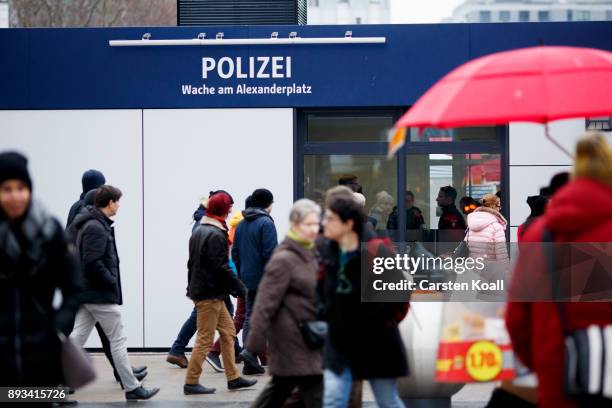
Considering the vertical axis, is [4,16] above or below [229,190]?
above

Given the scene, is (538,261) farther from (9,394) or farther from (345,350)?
(9,394)

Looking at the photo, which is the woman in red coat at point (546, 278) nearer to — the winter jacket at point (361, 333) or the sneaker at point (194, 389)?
the winter jacket at point (361, 333)

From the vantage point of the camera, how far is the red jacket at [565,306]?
179 inches

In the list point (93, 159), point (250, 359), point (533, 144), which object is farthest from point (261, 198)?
point (533, 144)

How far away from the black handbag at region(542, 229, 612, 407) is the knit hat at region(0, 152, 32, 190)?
8.68 feet

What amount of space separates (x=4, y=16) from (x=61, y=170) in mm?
19370

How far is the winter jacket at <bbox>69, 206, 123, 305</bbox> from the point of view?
8.68 metres

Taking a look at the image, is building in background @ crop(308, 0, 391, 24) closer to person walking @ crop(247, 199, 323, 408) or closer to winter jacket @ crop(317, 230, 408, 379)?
person walking @ crop(247, 199, 323, 408)

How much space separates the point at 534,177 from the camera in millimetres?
11992

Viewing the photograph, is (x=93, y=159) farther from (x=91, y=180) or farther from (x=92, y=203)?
(x=92, y=203)

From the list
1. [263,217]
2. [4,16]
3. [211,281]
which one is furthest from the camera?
[4,16]

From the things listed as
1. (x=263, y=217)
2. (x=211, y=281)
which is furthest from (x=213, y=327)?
(x=263, y=217)

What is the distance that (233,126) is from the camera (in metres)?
12.1

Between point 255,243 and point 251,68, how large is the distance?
8.04 feet
